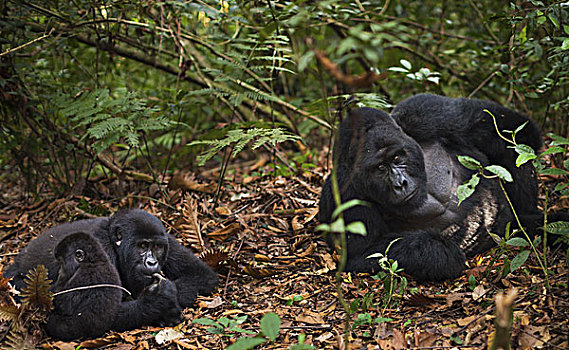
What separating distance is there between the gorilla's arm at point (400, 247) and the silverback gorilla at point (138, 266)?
113cm

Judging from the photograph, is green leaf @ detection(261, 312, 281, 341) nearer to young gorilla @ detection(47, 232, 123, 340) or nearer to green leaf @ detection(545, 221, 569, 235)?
young gorilla @ detection(47, 232, 123, 340)

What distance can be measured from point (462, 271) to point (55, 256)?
289 centimetres

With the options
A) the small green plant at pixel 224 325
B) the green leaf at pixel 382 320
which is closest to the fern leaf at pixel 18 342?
the small green plant at pixel 224 325

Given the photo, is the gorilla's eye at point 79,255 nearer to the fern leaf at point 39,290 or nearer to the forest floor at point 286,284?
the fern leaf at point 39,290

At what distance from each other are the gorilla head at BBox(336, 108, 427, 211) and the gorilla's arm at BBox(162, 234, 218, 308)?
137cm

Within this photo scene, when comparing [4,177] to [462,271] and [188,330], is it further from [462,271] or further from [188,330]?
[462,271]

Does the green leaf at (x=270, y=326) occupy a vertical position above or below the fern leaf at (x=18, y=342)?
above

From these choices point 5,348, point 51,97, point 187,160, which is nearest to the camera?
point 5,348

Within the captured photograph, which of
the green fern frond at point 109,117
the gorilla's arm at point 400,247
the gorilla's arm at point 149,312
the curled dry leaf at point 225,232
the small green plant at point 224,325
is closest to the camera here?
the small green plant at point 224,325

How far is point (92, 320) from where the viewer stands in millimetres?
3383

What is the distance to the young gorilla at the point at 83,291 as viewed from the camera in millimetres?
3375

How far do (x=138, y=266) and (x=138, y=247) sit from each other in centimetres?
14

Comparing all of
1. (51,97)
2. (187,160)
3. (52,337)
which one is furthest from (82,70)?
(52,337)

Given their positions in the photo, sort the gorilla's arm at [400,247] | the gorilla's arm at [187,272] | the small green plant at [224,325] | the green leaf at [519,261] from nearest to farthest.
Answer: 1. the green leaf at [519,261]
2. the small green plant at [224,325]
3. the gorilla's arm at [400,247]
4. the gorilla's arm at [187,272]
